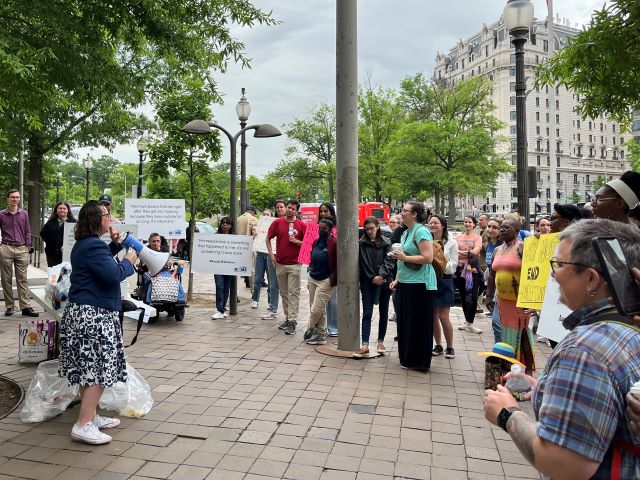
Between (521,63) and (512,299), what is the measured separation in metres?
4.22

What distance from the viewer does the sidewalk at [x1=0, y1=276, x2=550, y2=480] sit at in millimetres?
3641

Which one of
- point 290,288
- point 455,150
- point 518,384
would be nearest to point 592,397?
point 518,384

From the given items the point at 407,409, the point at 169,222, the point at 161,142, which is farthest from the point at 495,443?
the point at 161,142

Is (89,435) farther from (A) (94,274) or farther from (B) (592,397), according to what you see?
(B) (592,397)

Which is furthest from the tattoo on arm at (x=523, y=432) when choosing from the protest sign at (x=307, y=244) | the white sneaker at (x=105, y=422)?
the protest sign at (x=307, y=244)

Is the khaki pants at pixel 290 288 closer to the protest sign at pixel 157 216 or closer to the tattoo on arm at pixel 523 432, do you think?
the protest sign at pixel 157 216

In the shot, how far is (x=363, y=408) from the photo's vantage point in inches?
191

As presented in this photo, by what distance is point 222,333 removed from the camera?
8.00m

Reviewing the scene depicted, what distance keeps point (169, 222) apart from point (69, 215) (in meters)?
1.76

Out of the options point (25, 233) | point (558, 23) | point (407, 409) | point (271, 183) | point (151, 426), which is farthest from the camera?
point (558, 23)

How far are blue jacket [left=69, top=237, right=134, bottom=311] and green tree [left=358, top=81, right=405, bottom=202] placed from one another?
3798 cm

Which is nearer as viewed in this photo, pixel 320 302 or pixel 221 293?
pixel 320 302

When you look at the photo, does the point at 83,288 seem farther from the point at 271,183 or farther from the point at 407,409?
the point at 271,183

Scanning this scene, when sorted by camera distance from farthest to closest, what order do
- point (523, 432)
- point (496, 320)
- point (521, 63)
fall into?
point (521, 63)
point (496, 320)
point (523, 432)
